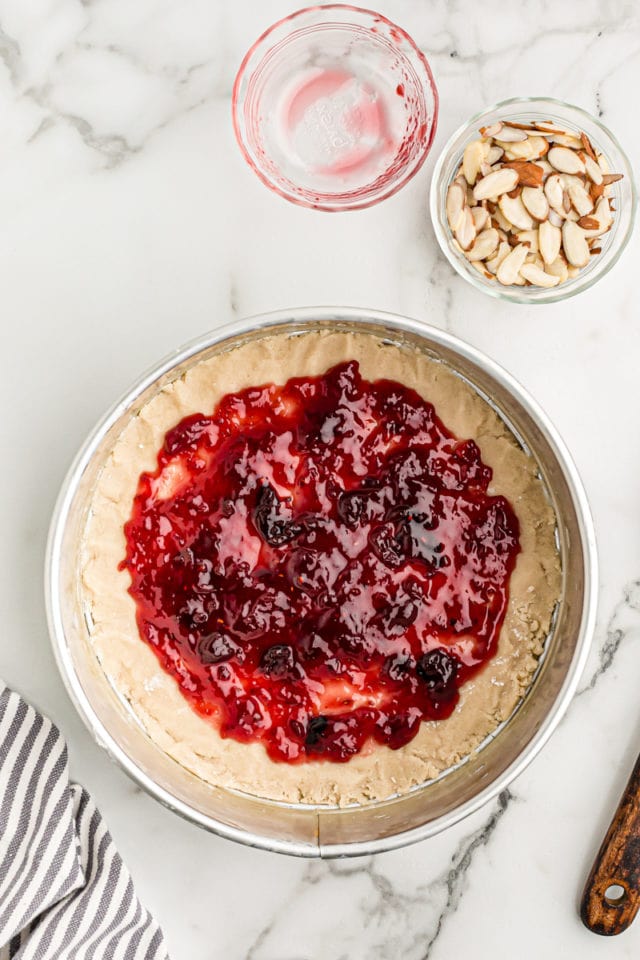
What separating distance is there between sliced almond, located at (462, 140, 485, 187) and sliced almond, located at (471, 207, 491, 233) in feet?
0.18

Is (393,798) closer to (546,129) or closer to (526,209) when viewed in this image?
(526,209)

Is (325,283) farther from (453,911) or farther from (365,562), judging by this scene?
(453,911)

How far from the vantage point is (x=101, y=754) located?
1.83m

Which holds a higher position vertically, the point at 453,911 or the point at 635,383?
the point at 635,383

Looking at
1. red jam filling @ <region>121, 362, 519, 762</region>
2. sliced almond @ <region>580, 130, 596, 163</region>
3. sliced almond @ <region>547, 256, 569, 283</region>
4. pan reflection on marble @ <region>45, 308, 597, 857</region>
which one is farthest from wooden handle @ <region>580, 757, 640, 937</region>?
sliced almond @ <region>580, 130, 596, 163</region>

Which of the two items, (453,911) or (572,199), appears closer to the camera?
(572,199)

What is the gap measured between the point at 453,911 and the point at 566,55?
70.2 inches

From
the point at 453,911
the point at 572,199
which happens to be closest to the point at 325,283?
the point at 572,199

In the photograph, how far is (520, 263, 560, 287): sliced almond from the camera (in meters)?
1.74

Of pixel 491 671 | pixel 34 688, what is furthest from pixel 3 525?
pixel 491 671

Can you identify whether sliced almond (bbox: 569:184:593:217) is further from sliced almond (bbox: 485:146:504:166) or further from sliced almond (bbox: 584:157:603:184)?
sliced almond (bbox: 485:146:504:166)

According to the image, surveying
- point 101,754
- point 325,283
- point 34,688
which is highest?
point 325,283

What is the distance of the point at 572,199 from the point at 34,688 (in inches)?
56.6

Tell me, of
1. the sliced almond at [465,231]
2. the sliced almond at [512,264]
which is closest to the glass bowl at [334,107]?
the sliced almond at [465,231]
